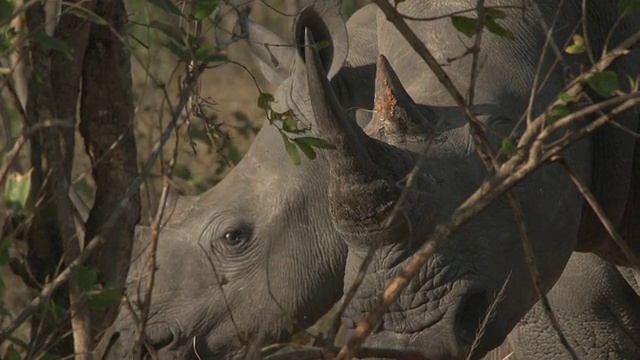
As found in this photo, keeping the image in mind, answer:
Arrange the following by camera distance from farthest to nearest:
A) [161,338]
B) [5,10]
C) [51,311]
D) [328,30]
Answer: [161,338]
[328,30]
[51,311]
[5,10]

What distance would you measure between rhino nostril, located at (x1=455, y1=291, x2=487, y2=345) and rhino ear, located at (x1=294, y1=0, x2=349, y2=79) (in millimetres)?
931

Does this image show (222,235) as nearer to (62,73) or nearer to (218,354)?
(218,354)

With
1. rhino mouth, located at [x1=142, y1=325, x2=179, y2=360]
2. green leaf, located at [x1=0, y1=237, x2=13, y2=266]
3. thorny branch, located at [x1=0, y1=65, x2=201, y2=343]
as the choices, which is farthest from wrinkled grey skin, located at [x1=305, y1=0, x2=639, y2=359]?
rhino mouth, located at [x1=142, y1=325, x2=179, y2=360]

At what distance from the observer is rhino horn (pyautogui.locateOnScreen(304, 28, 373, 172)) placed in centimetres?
345

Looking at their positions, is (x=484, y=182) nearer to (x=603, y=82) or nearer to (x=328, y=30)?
(x=603, y=82)

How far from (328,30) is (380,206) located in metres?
1.10

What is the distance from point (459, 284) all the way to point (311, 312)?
1219mm

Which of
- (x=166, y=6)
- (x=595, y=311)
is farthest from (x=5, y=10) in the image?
(x=595, y=311)

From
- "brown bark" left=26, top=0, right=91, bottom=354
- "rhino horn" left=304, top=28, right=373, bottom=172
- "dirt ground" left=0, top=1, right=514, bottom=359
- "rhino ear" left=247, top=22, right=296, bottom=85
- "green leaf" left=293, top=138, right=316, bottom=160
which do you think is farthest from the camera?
"rhino ear" left=247, top=22, right=296, bottom=85

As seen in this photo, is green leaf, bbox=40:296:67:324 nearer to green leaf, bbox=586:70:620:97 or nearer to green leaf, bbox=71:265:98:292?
green leaf, bbox=71:265:98:292

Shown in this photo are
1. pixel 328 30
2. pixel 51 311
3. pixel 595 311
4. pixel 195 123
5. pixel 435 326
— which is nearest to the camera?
pixel 51 311

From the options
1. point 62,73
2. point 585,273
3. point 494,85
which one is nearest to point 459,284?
point 494,85

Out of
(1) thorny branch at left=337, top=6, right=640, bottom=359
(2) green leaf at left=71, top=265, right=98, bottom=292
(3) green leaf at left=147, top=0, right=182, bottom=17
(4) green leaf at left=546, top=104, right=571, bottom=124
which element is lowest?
(1) thorny branch at left=337, top=6, right=640, bottom=359

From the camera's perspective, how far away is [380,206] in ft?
12.0
